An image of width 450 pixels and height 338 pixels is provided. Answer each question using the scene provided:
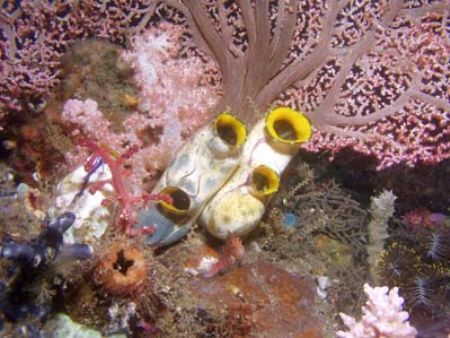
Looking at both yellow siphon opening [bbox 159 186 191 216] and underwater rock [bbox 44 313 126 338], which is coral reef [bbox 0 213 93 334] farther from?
yellow siphon opening [bbox 159 186 191 216]

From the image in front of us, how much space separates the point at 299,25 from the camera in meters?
3.79

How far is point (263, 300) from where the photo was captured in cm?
345

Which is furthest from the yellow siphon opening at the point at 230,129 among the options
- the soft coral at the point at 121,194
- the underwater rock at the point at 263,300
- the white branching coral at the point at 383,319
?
the white branching coral at the point at 383,319

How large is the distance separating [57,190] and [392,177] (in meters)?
3.13

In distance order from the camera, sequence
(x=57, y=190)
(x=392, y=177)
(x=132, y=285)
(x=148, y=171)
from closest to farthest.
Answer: (x=132, y=285) < (x=57, y=190) < (x=148, y=171) < (x=392, y=177)

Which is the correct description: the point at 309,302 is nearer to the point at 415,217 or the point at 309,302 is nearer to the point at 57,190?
the point at 415,217

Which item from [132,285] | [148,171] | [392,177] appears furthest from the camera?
[392,177]

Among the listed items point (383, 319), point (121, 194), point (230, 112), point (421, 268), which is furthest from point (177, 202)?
point (421, 268)

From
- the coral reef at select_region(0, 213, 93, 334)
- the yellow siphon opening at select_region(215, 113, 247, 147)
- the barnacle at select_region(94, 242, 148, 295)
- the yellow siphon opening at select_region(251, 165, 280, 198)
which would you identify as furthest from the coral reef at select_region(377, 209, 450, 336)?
the coral reef at select_region(0, 213, 93, 334)

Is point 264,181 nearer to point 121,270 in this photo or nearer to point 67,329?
point 121,270

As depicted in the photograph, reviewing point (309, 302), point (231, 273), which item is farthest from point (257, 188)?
point (309, 302)

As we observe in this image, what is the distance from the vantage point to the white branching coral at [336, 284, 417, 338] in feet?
9.95

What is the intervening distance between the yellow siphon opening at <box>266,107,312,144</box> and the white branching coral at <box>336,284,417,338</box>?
48.9 inches

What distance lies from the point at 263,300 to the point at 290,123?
1431 millimetres
